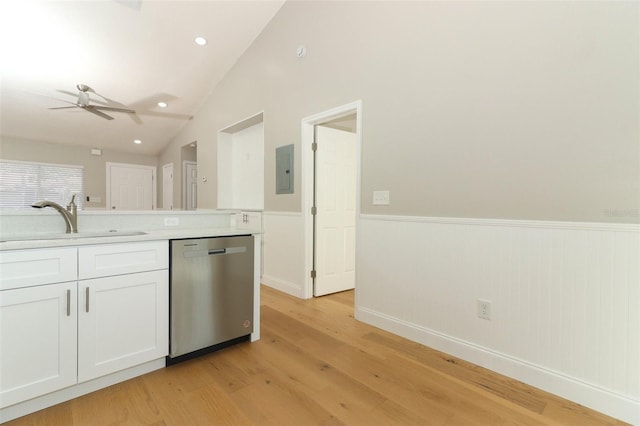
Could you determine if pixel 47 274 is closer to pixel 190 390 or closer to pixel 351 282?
pixel 190 390

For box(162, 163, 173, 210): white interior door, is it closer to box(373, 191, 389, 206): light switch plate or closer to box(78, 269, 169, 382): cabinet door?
box(78, 269, 169, 382): cabinet door

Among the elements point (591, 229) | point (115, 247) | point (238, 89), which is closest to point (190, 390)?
point (115, 247)

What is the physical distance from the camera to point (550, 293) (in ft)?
5.77

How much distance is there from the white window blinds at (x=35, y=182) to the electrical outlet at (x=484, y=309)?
7.15 m

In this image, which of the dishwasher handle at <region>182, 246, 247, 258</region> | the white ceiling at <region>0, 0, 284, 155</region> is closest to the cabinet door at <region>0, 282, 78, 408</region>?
the dishwasher handle at <region>182, 246, 247, 258</region>

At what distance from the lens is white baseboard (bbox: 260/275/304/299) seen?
354 cm

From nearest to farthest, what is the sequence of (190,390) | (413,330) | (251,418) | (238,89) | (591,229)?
1. (251,418)
2. (591,229)
3. (190,390)
4. (413,330)
5. (238,89)

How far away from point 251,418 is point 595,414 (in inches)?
70.4

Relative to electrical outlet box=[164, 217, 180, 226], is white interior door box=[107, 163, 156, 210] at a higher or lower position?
higher

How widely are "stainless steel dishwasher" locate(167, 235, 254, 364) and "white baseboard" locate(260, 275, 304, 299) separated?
124 cm

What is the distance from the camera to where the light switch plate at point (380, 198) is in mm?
2592

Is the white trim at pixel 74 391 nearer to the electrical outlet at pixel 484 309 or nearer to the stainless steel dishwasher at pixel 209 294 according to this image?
the stainless steel dishwasher at pixel 209 294

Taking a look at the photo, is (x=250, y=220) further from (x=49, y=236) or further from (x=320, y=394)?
(x=320, y=394)

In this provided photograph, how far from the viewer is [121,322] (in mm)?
1748
